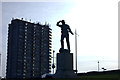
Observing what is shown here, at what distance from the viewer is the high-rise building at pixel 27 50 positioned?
4215 inches

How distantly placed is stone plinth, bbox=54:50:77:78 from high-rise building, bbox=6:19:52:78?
3251 inches

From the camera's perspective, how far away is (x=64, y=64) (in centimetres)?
2497

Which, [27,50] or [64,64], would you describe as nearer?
[64,64]

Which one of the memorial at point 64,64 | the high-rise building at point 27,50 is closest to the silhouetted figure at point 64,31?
the memorial at point 64,64

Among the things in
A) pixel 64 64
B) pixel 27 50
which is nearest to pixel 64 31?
pixel 64 64

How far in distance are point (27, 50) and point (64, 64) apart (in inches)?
3464

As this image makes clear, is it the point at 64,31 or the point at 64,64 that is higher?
the point at 64,31

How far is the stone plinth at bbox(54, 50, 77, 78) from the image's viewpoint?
81.2 feet

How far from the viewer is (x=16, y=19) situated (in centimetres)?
10750

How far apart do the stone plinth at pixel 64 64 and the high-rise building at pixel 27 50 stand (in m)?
82.6

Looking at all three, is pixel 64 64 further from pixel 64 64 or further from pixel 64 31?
pixel 64 31

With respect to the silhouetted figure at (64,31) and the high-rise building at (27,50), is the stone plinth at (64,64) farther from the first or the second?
the high-rise building at (27,50)

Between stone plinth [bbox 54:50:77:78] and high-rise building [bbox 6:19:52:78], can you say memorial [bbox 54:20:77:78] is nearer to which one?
stone plinth [bbox 54:50:77:78]

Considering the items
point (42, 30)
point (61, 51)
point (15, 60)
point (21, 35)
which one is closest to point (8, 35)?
point (21, 35)
